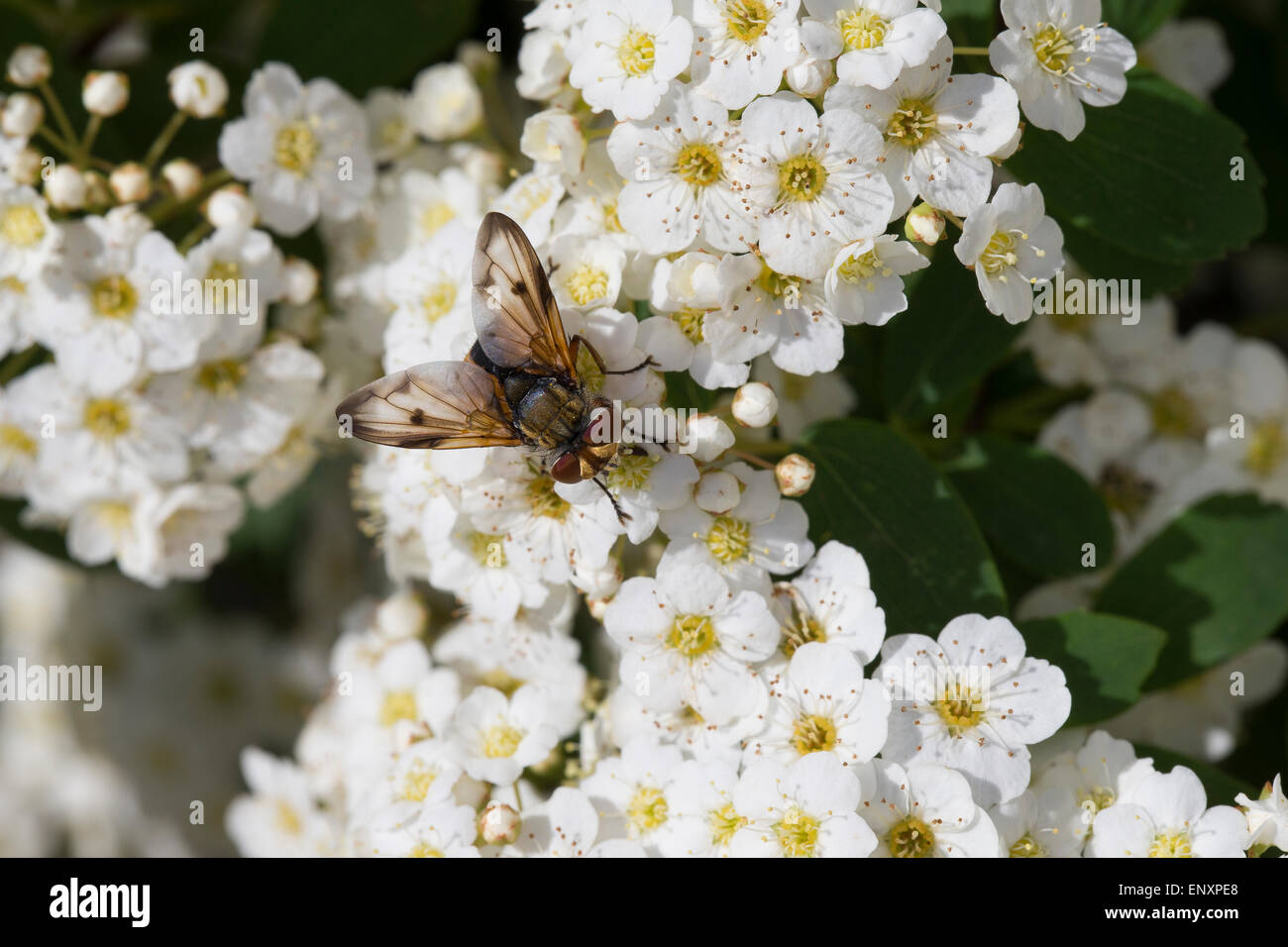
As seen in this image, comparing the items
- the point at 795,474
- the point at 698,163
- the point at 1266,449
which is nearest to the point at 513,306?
the point at 698,163

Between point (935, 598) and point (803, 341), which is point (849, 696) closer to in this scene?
point (935, 598)

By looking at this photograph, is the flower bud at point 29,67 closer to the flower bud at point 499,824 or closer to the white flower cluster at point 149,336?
the white flower cluster at point 149,336

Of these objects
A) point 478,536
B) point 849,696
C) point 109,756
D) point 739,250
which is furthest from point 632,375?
point 109,756

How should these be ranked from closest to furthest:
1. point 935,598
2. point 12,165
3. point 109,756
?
point 935,598, point 12,165, point 109,756

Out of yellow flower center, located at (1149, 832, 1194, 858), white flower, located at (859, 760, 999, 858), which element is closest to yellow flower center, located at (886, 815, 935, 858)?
white flower, located at (859, 760, 999, 858)

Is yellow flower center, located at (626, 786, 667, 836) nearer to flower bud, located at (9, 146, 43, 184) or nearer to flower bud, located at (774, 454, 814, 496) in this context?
flower bud, located at (774, 454, 814, 496)

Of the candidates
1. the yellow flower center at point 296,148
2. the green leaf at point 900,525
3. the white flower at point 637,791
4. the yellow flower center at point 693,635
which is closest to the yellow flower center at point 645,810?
the white flower at point 637,791
